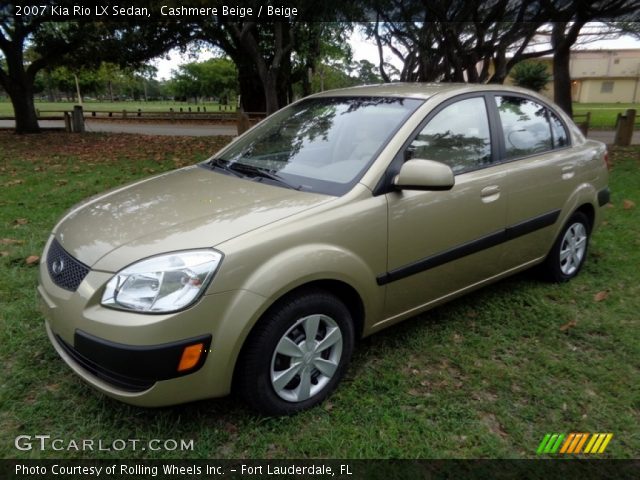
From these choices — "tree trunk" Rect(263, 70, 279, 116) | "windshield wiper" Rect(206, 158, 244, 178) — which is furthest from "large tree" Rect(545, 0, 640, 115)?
"windshield wiper" Rect(206, 158, 244, 178)

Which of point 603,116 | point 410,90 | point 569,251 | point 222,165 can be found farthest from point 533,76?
point 222,165

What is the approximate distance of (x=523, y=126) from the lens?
3674 mm

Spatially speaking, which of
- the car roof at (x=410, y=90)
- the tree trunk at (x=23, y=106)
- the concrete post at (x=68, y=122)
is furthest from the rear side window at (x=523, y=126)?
the tree trunk at (x=23, y=106)

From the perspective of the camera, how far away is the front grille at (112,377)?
216 centimetres

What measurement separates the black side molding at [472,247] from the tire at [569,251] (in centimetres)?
32

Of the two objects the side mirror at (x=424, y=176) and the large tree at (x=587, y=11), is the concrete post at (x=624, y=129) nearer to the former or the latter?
the large tree at (x=587, y=11)

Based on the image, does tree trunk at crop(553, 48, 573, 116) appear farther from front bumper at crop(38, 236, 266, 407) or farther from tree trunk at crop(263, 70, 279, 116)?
front bumper at crop(38, 236, 266, 407)

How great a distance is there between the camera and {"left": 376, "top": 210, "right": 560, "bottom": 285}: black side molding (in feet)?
9.21

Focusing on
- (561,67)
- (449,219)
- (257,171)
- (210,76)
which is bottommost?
(449,219)

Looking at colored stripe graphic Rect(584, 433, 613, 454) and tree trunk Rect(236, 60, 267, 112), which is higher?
tree trunk Rect(236, 60, 267, 112)

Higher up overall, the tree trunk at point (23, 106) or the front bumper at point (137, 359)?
the tree trunk at point (23, 106)

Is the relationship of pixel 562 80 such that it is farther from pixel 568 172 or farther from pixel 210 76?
pixel 210 76

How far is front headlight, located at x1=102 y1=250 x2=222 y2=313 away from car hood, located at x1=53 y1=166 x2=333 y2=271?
0.18ft

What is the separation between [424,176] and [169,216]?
1319 mm
